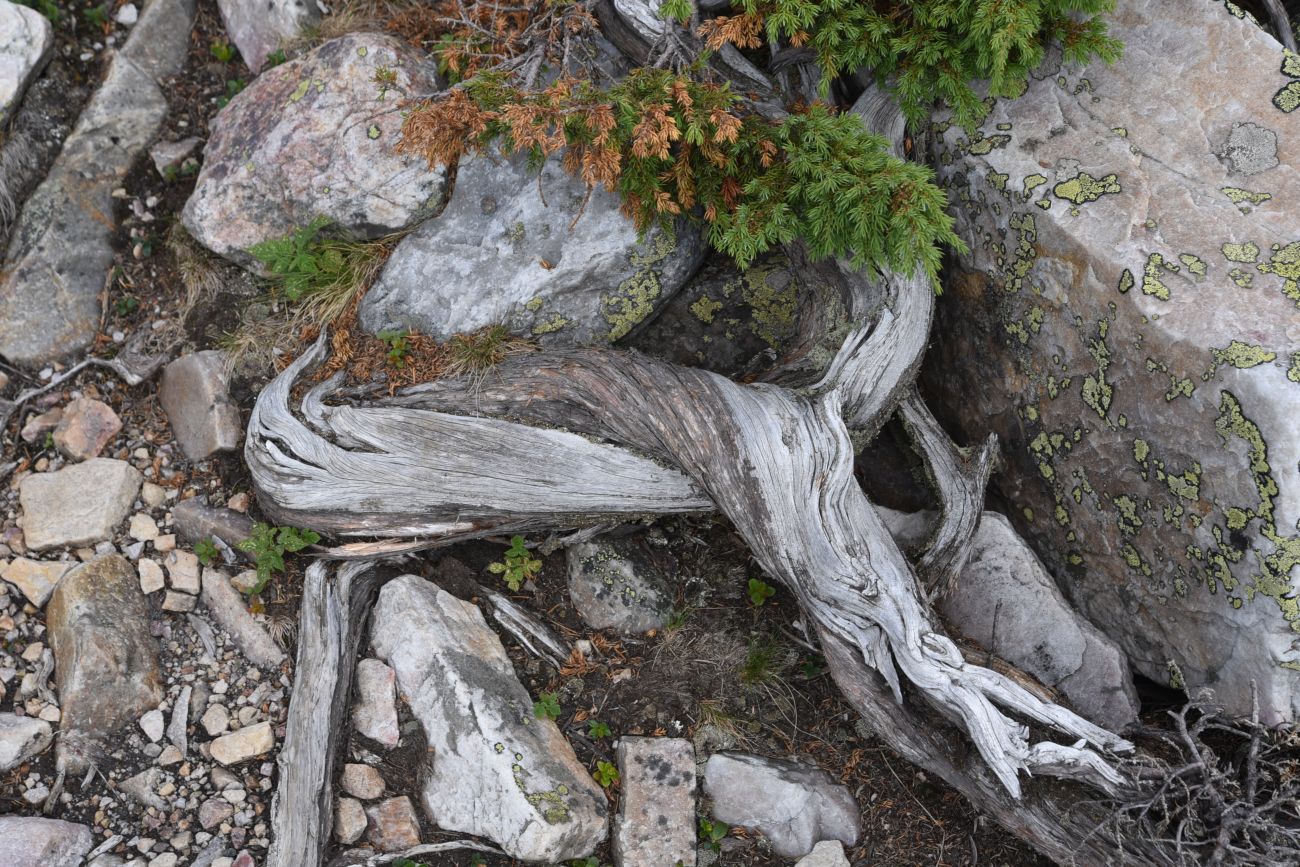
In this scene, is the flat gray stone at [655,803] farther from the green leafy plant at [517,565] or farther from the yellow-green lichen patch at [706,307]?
the yellow-green lichen patch at [706,307]

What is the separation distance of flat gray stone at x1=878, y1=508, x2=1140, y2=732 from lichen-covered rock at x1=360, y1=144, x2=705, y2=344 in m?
2.14

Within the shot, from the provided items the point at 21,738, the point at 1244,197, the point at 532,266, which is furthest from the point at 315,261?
the point at 1244,197

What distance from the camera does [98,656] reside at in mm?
4785

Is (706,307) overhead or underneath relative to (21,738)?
overhead

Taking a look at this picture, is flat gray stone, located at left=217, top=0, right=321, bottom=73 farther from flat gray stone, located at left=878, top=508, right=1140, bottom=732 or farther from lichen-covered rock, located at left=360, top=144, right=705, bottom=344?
flat gray stone, located at left=878, top=508, right=1140, bottom=732

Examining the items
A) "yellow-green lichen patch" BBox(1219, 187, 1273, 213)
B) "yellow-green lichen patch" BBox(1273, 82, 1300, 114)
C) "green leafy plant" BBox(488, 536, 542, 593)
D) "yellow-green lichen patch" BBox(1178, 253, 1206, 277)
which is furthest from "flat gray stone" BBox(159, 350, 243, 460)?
"yellow-green lichen patch" BBox(1273, 82, 1300, 114)

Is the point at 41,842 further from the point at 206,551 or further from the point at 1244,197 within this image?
the point at 1244,197

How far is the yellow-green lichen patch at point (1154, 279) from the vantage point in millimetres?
4547

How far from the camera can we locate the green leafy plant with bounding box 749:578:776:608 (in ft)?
17.5

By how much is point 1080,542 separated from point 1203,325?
136 centimetres

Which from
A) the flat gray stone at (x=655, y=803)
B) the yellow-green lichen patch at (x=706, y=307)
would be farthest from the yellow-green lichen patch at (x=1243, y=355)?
the flat gray stone at (x=655, y=803)

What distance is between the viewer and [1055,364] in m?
5.05

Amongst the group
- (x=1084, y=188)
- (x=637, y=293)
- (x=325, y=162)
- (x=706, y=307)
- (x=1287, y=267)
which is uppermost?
(x=1084, y=188)

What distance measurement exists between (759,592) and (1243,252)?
9.69 ft
